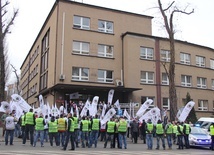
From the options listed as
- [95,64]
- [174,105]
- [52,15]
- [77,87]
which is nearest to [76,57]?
[95,64]

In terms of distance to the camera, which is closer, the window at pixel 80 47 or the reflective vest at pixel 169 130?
the reflective vest at pixel 169 130

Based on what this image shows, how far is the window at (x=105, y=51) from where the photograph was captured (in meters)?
33.8

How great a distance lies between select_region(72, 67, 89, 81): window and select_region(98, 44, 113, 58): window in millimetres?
2870

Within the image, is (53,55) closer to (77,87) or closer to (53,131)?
(77,87)

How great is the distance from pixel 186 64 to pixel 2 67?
24806 millimetres

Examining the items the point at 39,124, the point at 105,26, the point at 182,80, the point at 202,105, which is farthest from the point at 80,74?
the point at 202,105

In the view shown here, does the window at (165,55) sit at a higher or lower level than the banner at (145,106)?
higher

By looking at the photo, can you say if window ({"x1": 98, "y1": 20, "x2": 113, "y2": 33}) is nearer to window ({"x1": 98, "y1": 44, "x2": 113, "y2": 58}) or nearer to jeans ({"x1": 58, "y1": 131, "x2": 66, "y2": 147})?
window ({"x1": 98, "y1": 44, "x2": 113, "y2": 58})

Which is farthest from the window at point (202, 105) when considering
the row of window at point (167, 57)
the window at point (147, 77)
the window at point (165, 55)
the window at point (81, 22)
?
the window at point (81, 22)


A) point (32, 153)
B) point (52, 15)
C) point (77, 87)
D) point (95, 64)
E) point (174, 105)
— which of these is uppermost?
point (52, 15)

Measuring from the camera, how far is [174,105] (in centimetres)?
2781

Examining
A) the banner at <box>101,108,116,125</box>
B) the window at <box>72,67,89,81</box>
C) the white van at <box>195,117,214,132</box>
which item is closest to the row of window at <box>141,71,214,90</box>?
the window at <box>72,67,89,81</box>

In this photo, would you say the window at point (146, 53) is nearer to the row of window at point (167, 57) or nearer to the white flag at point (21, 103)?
the row of window at point (167, 57)

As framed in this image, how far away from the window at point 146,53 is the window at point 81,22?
7260 mm
